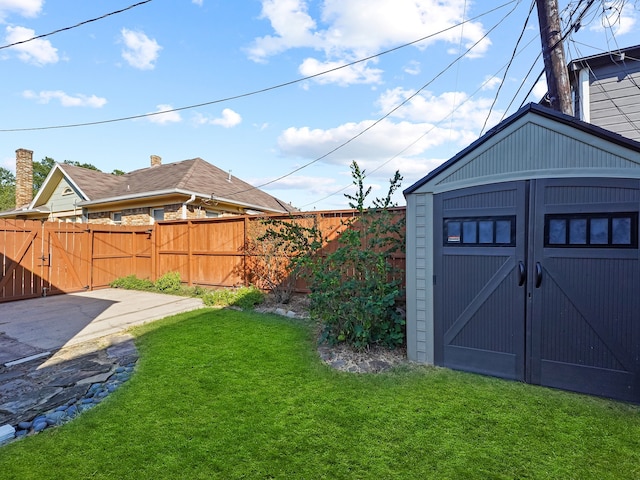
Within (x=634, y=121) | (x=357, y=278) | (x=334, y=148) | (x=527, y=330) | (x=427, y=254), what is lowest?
(x=527, y=330)

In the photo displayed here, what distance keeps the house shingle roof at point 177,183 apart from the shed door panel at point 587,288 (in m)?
9.69

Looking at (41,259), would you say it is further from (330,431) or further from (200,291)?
(330,431)

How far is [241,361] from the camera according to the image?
388 centimetres

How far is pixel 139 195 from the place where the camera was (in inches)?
415

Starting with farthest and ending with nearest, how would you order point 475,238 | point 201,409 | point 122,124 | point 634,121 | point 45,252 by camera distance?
point 122,124 → point 45,252 → point 634,121 → point 475,238 → point 201,409

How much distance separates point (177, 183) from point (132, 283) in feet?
11.7

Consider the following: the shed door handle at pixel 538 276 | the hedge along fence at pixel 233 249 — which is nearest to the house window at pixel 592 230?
the shed door handle at pixel 538 276

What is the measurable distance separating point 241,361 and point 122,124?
918 cm

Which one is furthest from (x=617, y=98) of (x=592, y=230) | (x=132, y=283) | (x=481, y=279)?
(x=132, y=283)

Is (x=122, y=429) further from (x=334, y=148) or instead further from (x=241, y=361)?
(x=334, y=148)

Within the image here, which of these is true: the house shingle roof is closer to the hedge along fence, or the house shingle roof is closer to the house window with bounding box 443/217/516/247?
the hedge along fence

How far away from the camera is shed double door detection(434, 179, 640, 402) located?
9.33ft

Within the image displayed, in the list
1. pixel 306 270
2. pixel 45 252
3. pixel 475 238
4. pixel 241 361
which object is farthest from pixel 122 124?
pixel 475 238

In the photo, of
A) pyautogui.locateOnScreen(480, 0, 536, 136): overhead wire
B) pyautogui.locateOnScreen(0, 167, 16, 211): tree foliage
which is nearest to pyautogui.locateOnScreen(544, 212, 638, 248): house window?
pyautogui.locateOnScreen(480, 0, 536, 136): overhead wire
